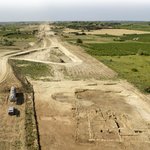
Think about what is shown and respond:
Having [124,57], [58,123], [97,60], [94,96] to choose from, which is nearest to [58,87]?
[94,96]

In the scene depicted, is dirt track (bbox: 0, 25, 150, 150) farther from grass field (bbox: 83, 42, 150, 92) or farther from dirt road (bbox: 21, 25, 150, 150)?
grass field (bbox: 83, 42, 150, 92)

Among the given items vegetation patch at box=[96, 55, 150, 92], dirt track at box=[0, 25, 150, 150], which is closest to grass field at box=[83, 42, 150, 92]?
vegetation patch at box=[96, 55, 150, 92]

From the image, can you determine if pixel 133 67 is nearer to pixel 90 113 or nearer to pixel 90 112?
pixel 90 112

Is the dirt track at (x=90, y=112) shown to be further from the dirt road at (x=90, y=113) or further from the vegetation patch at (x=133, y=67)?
the vegetation patch at (x=133, y=67)

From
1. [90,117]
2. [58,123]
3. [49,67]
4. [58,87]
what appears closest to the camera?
[58,123]

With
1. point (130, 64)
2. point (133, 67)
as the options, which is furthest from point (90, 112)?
point (130, 64)

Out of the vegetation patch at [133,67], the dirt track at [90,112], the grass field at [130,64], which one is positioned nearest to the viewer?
the dirt track at [90,112]

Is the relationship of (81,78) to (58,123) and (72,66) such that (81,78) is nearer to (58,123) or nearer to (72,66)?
(72,66)

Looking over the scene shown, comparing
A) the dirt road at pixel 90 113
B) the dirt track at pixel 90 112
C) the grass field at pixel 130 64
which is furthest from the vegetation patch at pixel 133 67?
the dirt road at pixel 90 113
